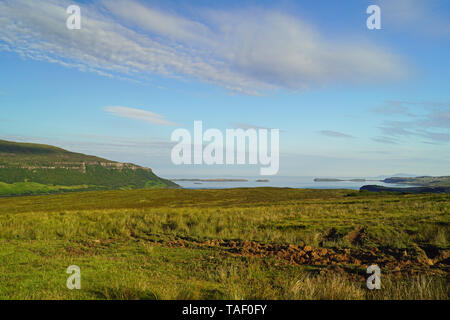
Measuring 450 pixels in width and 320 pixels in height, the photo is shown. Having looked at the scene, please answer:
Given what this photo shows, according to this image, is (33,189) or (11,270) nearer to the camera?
(11,270)

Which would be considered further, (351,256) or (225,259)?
(351,256)

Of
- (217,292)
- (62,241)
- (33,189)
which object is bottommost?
(33,189)

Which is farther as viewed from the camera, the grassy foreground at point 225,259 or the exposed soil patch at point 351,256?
the exposed soil patch at point 351,256

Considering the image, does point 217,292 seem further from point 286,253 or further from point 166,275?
point 286,253

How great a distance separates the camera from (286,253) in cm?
1210

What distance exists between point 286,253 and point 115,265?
265 inches

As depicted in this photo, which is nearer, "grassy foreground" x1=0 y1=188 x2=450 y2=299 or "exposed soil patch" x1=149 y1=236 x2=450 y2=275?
"grassy foreground" x1=0 y1=188 x2=450 y2=299

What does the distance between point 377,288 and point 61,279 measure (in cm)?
863

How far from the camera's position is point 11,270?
9.36 meters

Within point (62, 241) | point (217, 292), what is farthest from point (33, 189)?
point (217, 292)
